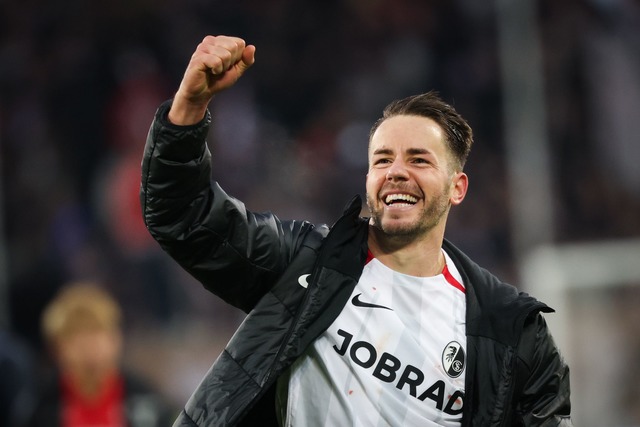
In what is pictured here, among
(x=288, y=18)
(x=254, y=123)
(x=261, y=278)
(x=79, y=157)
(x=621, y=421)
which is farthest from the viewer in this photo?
(x=288, y=18)

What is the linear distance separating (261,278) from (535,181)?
449cm

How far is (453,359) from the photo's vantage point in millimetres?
3252

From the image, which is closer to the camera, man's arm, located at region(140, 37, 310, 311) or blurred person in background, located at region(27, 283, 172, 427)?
man's arm, located at region(140, 37, 310, 311)

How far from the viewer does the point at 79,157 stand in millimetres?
7605

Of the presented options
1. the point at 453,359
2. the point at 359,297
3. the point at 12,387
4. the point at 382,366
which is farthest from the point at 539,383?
the point at 12,387

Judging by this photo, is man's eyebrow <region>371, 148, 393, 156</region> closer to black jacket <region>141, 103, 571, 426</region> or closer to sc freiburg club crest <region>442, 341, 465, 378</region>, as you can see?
black jacket <region>141, 103, 571, 426</region>

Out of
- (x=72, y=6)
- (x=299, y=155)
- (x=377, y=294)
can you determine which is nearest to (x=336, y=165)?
(x=299, y=155)

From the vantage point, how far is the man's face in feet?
10.8

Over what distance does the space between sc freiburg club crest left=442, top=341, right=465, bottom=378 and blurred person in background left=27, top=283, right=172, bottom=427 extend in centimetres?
245

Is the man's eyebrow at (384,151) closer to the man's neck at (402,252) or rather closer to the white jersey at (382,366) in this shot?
the man's neck at (402,252)

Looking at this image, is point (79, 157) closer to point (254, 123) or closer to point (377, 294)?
point (254, 123)

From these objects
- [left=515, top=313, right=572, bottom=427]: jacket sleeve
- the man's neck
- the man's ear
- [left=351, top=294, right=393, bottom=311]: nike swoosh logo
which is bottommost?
[left=351, top=294, right=393, bottom=311]: nike swoosh logo

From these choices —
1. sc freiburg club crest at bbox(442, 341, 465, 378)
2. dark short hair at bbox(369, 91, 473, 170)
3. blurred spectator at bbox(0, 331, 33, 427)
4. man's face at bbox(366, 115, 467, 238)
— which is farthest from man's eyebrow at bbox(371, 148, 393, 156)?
blurred spectator at bbox(0, 331, 33, 427)

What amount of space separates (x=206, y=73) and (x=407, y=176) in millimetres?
786
